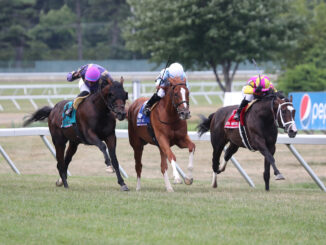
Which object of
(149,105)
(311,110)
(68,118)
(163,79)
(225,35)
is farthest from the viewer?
(225,35)

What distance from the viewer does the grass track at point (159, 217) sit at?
6.22 metres

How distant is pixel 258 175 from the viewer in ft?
44.5

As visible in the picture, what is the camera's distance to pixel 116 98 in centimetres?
958

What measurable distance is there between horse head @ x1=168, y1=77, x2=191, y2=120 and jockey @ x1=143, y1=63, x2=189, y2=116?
0.08 m

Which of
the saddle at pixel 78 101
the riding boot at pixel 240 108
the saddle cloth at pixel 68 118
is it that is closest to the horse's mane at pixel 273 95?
the riding boot at pixel 240 108

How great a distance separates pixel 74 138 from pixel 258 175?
14.3ft

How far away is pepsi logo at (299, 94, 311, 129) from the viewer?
62.1 ft

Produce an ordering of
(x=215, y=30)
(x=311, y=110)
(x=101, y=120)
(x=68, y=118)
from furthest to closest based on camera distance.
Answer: (x=215, y=30), (x=311, y=110), (x=68, y=118), (x=101, y=120)

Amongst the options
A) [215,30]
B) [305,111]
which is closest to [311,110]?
[305,111]

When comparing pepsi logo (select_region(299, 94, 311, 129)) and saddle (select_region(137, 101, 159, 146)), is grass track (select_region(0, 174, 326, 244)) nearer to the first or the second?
saddle (select_region(137, 101, 159, 146))

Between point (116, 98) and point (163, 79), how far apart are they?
0.70 m

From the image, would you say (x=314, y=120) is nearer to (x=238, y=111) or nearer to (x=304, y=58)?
(x=238, y=111)

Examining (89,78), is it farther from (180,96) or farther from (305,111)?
(305,111)

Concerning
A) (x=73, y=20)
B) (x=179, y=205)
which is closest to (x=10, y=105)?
(x=179, y=205)
